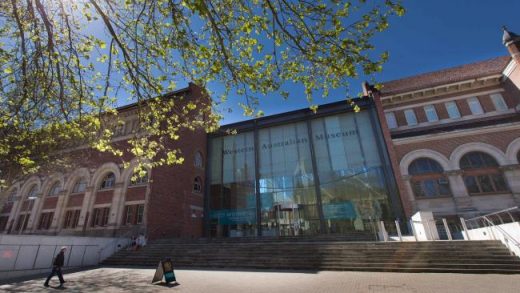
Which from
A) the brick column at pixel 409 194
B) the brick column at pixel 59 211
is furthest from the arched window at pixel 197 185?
A: the brick column at pixel 409 194

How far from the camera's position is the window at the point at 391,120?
23.9 meters

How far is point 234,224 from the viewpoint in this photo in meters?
25.7

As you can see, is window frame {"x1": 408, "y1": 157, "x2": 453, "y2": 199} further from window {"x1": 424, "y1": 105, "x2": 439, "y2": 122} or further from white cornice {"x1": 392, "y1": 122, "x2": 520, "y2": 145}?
window {"x1": 424, "y1": 105, "x2": 439, "y2": 122}

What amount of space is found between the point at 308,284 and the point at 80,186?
1064 inches

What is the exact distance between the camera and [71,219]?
25203 mm

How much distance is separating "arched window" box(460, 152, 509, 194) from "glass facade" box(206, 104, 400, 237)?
5.20m

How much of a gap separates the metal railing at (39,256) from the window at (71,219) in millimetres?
9502

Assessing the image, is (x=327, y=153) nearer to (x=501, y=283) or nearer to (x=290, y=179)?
(x=290, y=179)

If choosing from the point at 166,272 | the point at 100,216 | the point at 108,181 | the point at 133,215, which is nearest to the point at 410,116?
the point at 166,272

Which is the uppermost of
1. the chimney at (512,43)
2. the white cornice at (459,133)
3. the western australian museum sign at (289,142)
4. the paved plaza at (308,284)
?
the chimney at (512,43)

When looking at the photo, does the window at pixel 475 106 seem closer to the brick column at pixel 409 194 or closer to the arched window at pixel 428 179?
the arched window at pixel 428 179

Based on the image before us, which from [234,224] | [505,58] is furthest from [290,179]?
[505,58]

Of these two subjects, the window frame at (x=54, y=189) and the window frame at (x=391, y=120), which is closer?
the window frame at (x=391, y=120)

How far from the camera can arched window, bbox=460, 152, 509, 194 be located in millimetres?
18594
